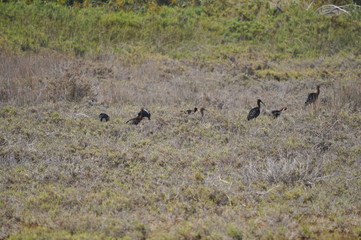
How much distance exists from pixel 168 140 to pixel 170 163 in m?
1.19

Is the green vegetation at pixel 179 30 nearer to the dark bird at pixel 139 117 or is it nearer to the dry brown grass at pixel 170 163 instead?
the dry brown grass at pixel 170 163

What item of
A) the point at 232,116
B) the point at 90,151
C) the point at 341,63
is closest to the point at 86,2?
the point at 341,63

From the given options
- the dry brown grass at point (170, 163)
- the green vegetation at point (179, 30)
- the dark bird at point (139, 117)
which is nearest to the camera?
the dry brown grass at point (170, 163)

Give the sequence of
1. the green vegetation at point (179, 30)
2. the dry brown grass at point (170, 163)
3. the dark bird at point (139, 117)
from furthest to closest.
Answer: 1. the green vegetation at point (179, 30)
2. the dark bird at point (139, 117)
3. the dry brown grass at point (170, 163)

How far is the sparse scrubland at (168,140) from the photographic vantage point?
5.29 metres

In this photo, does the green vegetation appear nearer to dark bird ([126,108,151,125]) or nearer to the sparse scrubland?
the sparse scrubland

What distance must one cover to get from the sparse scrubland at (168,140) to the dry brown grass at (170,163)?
0.02 metres

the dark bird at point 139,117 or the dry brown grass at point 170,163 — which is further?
the dark bird at point 139,117

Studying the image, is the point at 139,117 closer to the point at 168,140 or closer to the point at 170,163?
the point at 168,140

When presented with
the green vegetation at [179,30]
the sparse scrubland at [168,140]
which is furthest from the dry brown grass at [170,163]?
the green vegetation at [179,30]

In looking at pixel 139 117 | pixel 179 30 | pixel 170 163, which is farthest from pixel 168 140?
pixel 179 30

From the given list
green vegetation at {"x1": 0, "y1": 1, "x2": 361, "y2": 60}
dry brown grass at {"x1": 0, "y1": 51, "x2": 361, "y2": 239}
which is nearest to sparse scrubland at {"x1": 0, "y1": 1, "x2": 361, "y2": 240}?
dry brown grass at {"x1": 0, "y1": 51, "x2": 361, "y2": 239}

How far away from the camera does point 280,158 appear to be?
7.07 metres

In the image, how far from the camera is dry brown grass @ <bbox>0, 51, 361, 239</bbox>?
519cm
